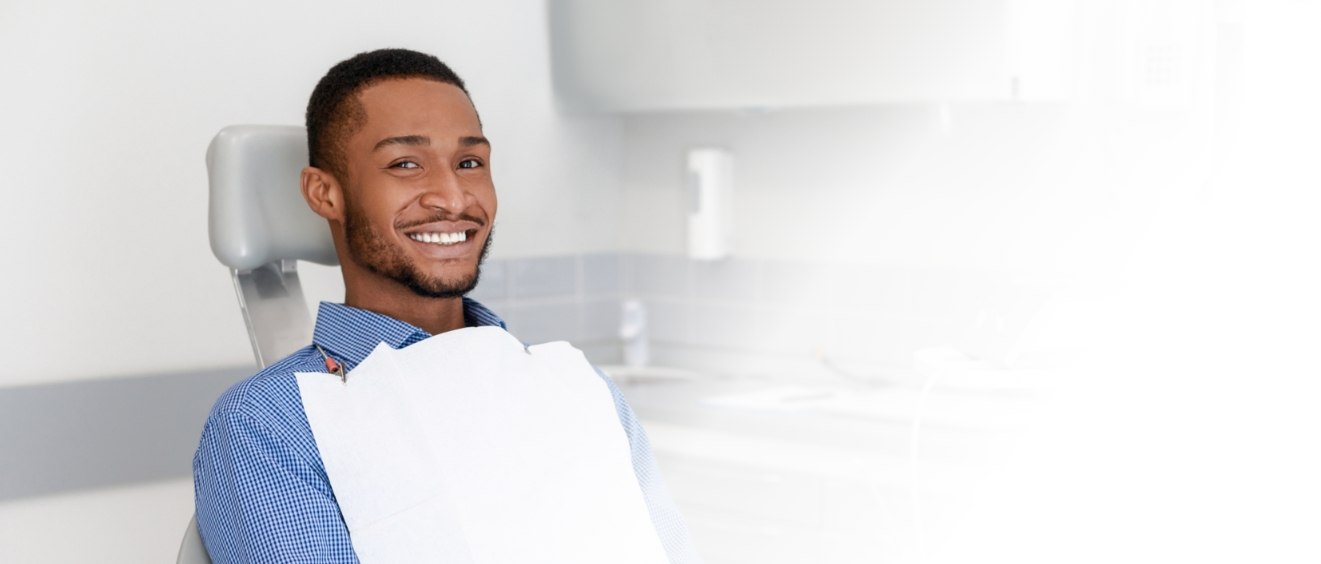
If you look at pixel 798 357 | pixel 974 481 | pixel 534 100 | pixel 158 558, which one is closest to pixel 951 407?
pixel 974 481

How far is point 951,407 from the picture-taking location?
8.75ft

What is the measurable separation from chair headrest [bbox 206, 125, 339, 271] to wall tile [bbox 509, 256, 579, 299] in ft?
5.07

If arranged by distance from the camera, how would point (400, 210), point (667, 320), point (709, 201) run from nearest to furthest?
point (400, 210)
point (709, 201)
point (667, 320)

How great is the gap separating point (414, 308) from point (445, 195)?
0.15 meters

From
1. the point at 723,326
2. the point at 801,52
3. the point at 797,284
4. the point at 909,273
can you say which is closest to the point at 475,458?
the point at 801,52

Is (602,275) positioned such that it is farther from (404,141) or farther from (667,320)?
(404,141)

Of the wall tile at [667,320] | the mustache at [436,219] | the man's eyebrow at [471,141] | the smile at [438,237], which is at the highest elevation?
the man's eyebrow at [471,141]

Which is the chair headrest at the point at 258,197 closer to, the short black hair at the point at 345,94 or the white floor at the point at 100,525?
the short black hair at the point at 345,94

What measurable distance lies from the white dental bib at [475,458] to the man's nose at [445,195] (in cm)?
15

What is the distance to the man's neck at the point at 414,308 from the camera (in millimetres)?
1627

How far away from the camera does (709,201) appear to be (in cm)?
332

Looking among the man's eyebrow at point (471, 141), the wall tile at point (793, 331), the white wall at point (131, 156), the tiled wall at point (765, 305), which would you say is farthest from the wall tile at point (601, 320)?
the man's eyebrow at point (471, 141)

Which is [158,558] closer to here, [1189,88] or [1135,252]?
[1135,252]

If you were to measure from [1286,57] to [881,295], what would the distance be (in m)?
0.98
